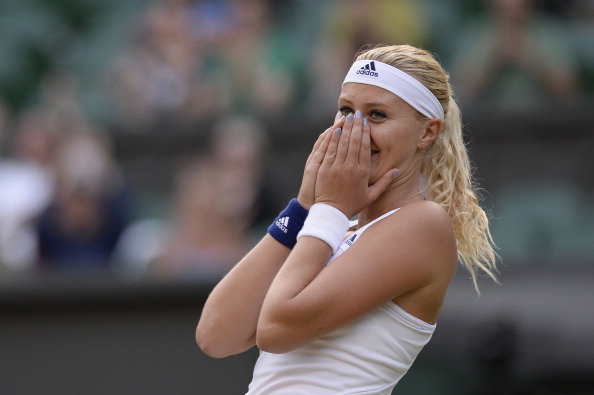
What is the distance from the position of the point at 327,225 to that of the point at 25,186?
530 centimetres

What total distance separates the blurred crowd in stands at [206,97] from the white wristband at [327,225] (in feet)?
11.6

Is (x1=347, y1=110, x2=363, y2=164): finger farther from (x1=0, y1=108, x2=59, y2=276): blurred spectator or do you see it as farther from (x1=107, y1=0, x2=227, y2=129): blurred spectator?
(x1=107, y1=0, x2=227, y2=129): blurred spectator

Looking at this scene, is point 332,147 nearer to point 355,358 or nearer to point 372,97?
point 372,97

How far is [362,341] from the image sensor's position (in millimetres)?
2723

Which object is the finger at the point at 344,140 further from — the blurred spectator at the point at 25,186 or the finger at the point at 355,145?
the blurred spectator at the point at 25,186

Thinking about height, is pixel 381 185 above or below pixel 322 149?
below

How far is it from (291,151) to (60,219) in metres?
1.71

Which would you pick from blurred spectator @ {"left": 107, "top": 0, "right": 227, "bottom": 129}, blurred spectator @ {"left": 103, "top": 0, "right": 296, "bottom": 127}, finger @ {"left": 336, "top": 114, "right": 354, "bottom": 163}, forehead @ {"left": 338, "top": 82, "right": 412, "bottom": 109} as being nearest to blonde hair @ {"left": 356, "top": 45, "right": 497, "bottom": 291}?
forehead @ {"left": 338, "top": 82, "right": 412, "bottom": 109}

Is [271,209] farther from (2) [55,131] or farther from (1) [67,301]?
(2) [55,131]

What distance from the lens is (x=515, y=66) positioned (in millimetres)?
7141

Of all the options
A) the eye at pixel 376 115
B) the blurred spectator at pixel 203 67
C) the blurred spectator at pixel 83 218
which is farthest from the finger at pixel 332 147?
the blurred spectator at pixel 203 67

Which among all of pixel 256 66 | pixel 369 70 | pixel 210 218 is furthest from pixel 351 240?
pixel 256 66

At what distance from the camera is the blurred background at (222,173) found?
5.46 m

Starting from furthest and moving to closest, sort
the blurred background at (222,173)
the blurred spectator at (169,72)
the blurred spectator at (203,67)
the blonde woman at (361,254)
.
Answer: the blurred spectator at (169,72), the blurred spectator at (203,67), the blurred background at (222,173), the blonde woman at (361,254)
